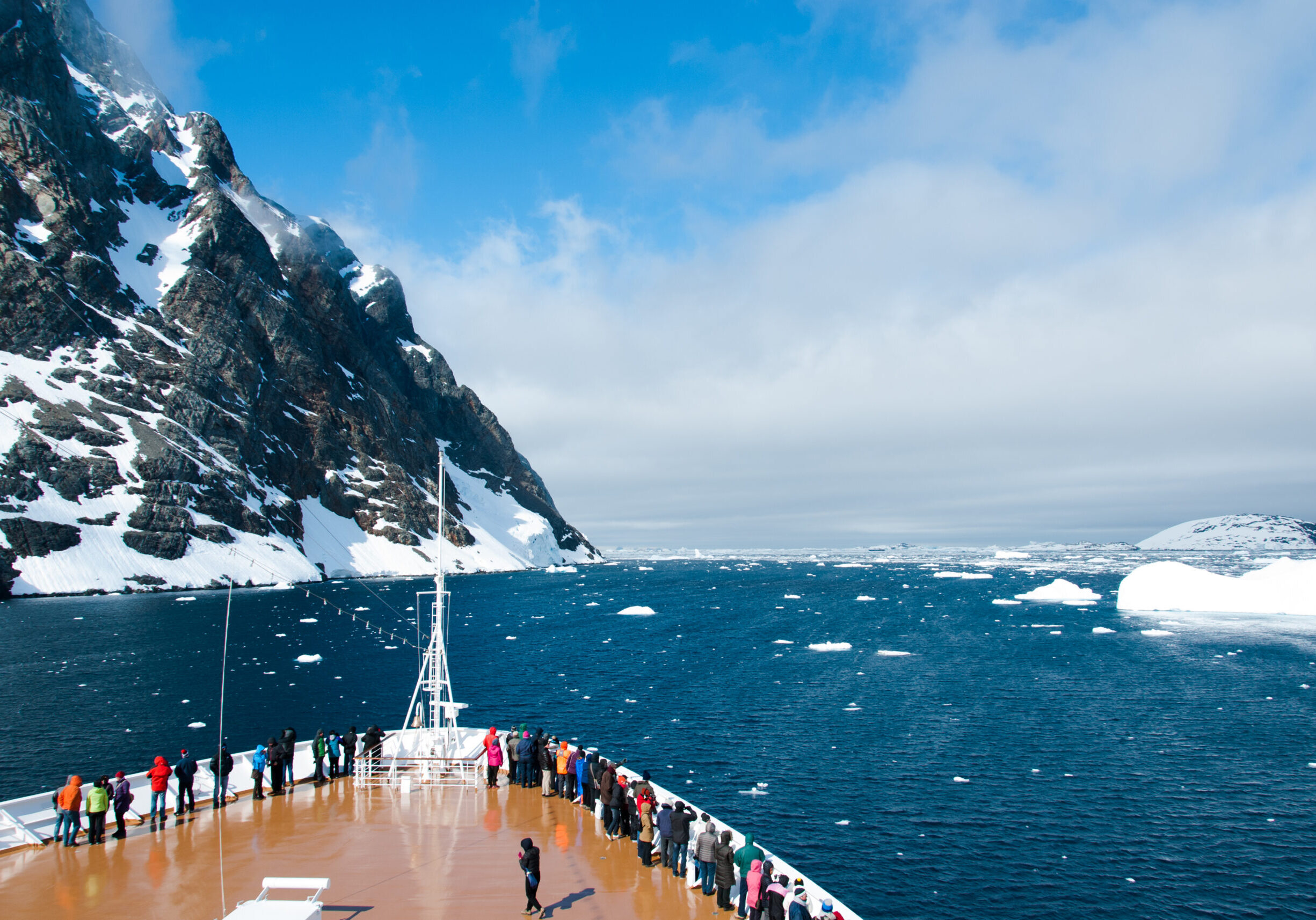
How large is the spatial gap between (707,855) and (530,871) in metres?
3.57

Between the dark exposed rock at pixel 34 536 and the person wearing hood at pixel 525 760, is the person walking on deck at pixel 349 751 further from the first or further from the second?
the dark exposed rock at pixel 34 536

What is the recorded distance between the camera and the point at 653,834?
1669 centimetres

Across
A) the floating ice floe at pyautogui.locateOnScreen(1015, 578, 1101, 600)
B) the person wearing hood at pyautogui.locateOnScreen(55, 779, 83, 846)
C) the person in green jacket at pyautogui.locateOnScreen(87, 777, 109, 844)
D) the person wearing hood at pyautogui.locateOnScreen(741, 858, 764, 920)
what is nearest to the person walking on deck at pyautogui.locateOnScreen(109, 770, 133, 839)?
the person in green jacket at pyautogui.locateOnScreen(87, 777, 109, 844)

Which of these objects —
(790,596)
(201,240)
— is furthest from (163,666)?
(201,240)

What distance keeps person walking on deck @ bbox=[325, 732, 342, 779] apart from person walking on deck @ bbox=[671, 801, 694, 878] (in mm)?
12011

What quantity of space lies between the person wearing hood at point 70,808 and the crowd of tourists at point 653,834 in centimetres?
943

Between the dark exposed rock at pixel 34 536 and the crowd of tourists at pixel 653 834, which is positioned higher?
the dark exposed rock at pixel 34 536

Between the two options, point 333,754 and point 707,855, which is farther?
point 333,754

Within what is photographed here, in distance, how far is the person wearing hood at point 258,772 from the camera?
20.1 m

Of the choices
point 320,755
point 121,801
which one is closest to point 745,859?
point 320,755

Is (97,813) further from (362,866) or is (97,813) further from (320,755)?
(362,866)

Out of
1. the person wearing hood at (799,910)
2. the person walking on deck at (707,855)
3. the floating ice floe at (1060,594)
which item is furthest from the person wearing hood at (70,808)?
the floating ice floe at (1060,594)

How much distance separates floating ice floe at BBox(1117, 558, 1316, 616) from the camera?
8975cm

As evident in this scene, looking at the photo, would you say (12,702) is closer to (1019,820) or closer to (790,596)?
(1019,820)
